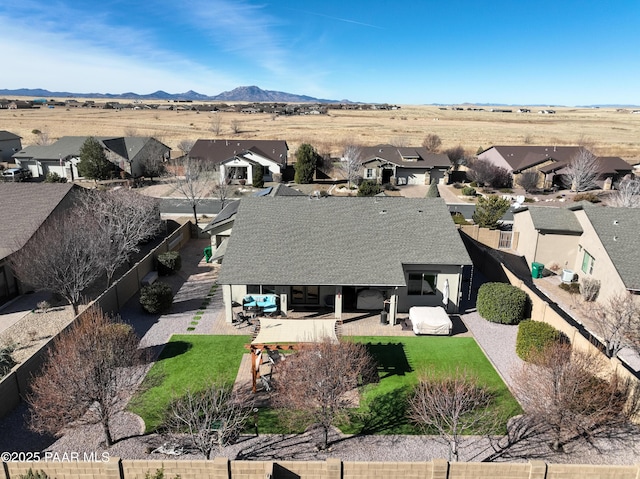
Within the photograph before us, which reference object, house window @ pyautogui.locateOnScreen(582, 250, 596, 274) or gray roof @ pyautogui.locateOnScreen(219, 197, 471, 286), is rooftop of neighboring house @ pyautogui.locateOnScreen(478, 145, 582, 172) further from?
gray roof @ pyautogui.locateOnScreen(219, 197, 471, 286)

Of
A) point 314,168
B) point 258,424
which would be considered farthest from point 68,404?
point 314,168

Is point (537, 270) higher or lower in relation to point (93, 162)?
lower

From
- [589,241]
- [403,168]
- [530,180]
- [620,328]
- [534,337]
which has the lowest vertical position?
[534,337]

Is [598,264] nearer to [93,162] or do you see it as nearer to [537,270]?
[537,270]

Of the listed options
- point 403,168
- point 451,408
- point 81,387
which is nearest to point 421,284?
point 451,408

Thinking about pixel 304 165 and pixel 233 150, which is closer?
pixel 304 165

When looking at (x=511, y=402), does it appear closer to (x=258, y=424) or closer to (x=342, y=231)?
(x=258, y=424)
